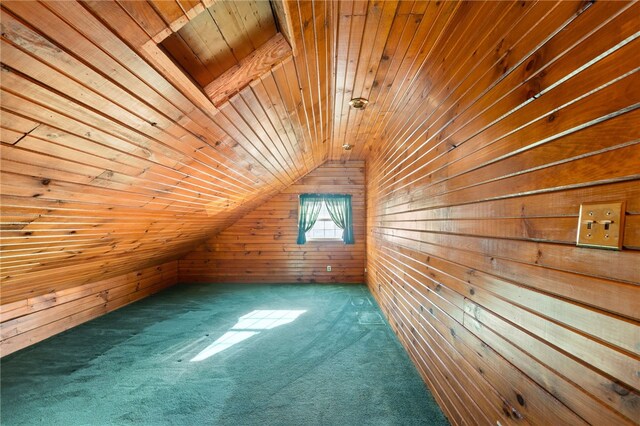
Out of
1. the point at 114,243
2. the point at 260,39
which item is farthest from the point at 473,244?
the point at 114,243

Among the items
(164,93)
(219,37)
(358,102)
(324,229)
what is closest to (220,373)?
(164,93)

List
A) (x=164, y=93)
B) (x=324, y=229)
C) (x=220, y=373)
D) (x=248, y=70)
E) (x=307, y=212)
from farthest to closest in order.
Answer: (x=324, y=229) → (x=307, y=212) → (x=220, y=373) → (x=248, y=70) → (x=164, y=93)

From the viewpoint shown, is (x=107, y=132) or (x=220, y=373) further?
(x=220, y=373)

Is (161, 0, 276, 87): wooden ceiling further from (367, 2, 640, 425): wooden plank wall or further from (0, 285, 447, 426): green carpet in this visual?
(0, 285, 447, 426): green carpet

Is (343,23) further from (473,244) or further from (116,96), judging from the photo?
(473,244)

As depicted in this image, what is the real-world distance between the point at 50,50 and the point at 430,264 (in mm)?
2113

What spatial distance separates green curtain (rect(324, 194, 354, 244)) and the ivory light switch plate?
15.8ft

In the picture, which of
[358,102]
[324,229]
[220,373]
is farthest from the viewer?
[324,229]

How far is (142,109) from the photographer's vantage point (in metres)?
1.25

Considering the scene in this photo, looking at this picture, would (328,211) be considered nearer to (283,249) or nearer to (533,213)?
(283,249)

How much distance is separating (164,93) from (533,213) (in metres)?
1.50

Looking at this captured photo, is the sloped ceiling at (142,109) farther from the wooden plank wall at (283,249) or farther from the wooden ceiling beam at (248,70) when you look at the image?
the wooden plank wall at (283,249)

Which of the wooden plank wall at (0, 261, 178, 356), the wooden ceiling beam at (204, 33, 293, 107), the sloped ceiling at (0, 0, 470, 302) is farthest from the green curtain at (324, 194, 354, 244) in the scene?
the wooden ceiling beam at (204, 33, 293, 107)

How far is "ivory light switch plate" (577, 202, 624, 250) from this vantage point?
68 centimetres
